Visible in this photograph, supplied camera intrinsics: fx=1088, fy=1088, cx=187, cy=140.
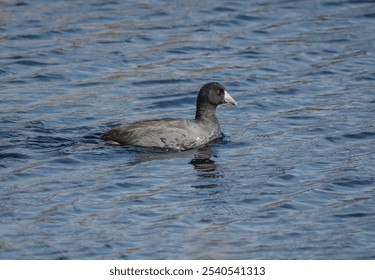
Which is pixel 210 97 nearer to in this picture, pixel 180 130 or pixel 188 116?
pixel 180 130

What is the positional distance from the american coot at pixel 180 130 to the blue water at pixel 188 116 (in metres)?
0.18

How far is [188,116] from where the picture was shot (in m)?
15.8

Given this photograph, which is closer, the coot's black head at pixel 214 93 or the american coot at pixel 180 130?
the american coot at pixel 180 130

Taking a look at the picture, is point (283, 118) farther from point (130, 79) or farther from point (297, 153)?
point (130, 79)

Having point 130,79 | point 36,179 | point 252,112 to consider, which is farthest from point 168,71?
point 36,179

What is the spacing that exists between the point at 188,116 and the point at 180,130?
170 cm

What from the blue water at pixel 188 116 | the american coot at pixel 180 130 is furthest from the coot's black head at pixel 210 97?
the blue water at pixel 188 116

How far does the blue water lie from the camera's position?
434 inches

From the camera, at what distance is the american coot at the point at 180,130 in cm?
1385

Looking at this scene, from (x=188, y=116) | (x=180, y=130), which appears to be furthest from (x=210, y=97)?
(x=188, y=116)

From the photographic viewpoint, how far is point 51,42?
18.4m

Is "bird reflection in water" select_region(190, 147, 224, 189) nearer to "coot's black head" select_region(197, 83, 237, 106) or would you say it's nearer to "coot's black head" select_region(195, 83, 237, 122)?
"coot's black head" select_region(195, 83, 237, 122)

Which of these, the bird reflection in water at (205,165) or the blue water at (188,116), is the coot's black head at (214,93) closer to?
the blue water at (188,116)

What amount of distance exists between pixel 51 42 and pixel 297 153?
614 cm
